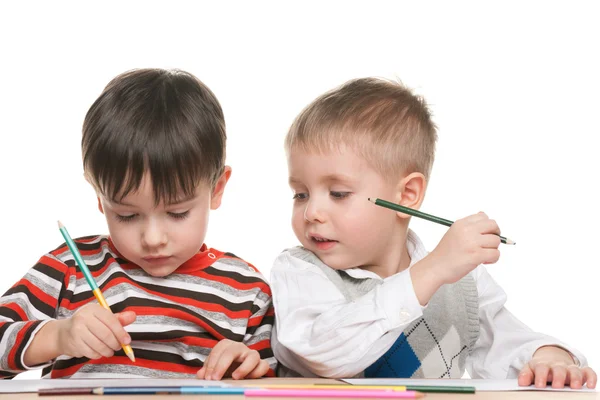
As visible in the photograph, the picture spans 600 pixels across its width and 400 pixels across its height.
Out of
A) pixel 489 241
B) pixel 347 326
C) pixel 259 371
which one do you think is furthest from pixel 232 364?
pixel 489 241

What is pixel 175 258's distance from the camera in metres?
1.31

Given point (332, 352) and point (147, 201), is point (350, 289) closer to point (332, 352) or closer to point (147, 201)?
point (332, 352)

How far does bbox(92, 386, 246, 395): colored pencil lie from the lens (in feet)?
3.11

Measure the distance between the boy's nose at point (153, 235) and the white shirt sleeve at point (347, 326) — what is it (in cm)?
21

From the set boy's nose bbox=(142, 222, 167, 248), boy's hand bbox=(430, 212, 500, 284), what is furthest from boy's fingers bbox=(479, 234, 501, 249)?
boy's nose bbox=(142, 222, 167, 248)

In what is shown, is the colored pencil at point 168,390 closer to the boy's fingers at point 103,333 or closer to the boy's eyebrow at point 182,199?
the boy's fingers at point 103,333

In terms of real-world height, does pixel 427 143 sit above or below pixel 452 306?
above

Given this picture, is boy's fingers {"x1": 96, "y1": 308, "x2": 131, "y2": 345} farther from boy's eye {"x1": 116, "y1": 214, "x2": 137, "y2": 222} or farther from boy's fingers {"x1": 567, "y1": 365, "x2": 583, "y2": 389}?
boy's fingers {"x1": 567, "y1": 365, "x2": 583, "y2": 389}

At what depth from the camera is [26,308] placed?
49.3 inches

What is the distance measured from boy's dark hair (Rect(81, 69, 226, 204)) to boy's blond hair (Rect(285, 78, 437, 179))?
0.50 ft

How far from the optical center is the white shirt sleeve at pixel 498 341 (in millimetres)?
1323

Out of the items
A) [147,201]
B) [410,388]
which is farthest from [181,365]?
[410,388]

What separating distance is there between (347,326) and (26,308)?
0.47m

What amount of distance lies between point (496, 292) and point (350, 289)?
10.8 inches
